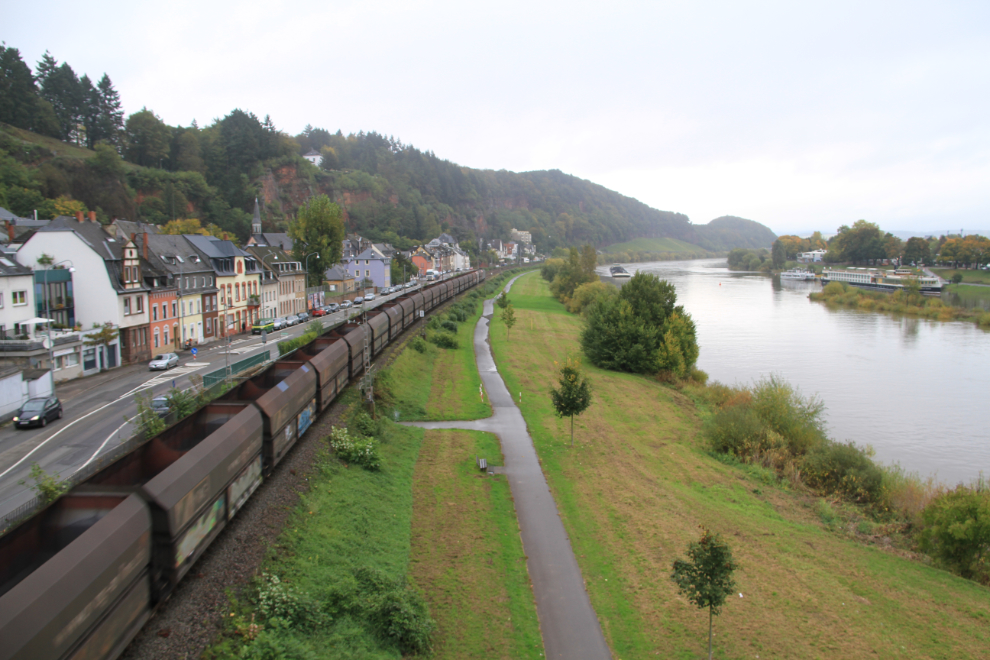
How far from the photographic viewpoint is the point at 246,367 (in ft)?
94.8

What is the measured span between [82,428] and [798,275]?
151 m

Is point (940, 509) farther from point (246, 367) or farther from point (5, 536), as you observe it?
point (246, 367)

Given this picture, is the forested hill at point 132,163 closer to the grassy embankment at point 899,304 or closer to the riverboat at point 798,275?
the grassy embankment at point 899,304

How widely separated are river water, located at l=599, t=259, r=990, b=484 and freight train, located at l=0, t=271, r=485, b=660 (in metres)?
28.6

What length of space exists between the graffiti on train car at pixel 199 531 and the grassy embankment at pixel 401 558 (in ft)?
4.36

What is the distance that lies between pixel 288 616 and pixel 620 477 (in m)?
14.0

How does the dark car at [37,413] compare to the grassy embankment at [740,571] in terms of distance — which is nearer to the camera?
the grassy embankment at [740,571]

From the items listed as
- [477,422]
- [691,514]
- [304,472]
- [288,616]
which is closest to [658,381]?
[477,422]

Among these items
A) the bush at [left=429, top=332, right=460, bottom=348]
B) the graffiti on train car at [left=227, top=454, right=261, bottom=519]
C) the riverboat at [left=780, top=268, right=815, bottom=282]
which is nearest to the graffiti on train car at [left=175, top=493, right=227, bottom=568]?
the graffiti on train car at [left=227, top=454, right=261, bottom=519]

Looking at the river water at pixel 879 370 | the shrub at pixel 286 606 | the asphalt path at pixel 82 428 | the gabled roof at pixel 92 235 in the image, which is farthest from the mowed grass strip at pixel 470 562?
the gabled roof at pixel 92 235

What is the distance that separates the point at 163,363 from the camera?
35.6 m

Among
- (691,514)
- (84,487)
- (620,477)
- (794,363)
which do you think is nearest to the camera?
(84,487)

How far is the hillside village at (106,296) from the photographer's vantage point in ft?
104

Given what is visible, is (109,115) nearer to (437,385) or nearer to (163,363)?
(163,363)
